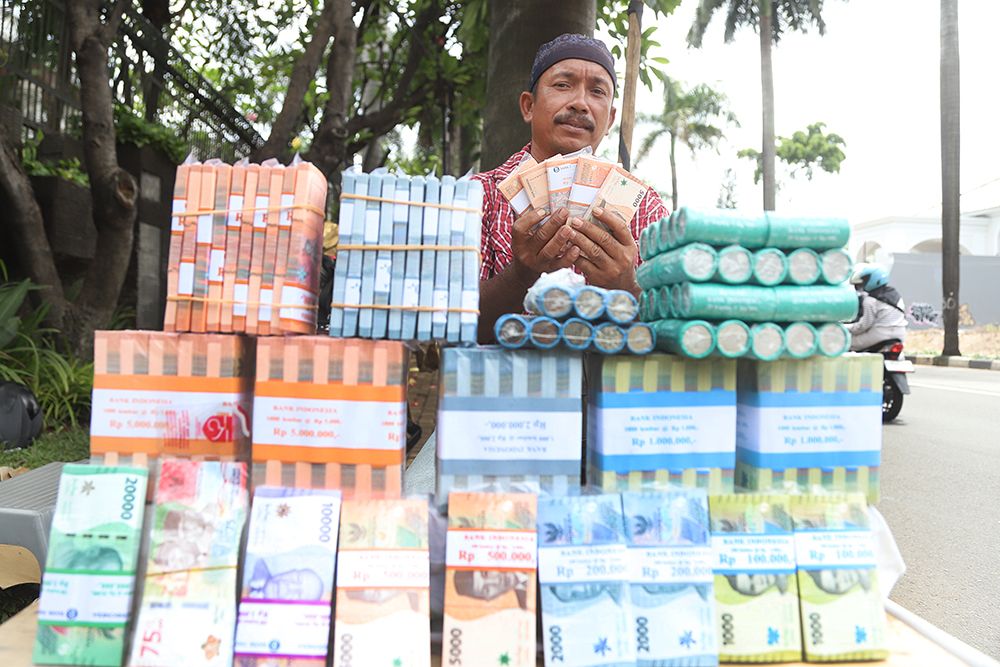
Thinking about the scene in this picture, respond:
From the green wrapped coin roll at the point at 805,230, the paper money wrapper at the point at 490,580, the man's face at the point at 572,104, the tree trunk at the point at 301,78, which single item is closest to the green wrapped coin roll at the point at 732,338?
the green wrapped coin roll at the point at 805,230

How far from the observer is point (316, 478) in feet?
4.98

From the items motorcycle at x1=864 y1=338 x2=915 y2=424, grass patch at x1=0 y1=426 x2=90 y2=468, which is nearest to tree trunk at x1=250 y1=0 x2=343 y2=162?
grass patch at x1=0 y1=426 x2=90 y2=468

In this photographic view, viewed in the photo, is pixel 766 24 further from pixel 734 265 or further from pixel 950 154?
pixel 734 265

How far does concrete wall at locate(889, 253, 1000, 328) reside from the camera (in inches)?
883

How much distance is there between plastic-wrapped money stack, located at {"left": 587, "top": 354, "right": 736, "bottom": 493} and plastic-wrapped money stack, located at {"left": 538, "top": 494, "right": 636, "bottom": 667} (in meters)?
0.10

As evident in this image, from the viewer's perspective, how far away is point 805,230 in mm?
1505

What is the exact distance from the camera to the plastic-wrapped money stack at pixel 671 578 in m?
1.42

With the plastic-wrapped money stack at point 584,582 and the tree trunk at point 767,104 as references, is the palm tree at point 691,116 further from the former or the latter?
the plastic-wrapped money stack at point 584,582

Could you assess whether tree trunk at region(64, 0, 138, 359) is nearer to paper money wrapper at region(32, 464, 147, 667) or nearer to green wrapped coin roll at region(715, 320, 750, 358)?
paper money wrapper at region(32, 464, 147, 667)

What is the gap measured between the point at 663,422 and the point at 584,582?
0.42 metres

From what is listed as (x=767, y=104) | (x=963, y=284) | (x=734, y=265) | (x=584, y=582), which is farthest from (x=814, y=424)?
(x=963, y=284)

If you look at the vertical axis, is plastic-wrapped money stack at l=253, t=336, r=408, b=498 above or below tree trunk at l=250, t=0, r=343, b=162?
below

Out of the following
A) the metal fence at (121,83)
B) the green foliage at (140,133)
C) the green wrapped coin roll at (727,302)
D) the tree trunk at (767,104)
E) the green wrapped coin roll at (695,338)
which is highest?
the tree trunk at (767,104)

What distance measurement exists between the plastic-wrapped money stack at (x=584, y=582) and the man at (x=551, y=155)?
2.27 ft
